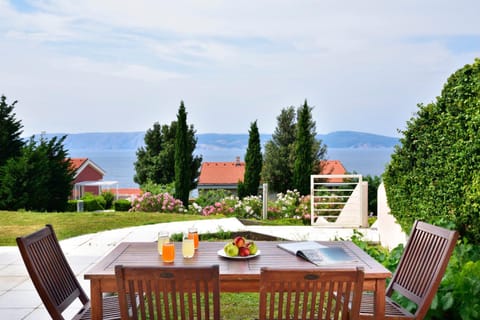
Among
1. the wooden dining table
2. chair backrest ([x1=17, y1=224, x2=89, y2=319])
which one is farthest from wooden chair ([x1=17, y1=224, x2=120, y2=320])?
the wooden dining table

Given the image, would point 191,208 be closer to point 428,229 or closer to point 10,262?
point 10,262

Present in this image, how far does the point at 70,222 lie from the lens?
910cm

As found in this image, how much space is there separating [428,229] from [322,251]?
1.95ft

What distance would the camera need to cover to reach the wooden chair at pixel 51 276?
2.50 meters

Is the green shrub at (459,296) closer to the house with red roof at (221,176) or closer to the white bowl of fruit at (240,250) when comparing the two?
the white bowl of fruit at (240,250)

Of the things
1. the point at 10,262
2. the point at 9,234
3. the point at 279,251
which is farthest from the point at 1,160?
the point at 279,251

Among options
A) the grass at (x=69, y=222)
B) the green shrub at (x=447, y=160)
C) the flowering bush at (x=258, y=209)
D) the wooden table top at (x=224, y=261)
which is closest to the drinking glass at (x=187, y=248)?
the wooden table top at (x=224, y=261)

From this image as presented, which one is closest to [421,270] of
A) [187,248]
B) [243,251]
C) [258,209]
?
[243,251]

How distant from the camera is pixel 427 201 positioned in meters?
4.68

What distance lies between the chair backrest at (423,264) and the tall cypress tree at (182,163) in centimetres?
1397

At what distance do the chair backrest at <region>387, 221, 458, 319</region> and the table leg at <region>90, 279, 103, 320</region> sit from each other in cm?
156

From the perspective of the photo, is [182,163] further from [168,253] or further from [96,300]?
[96,300]

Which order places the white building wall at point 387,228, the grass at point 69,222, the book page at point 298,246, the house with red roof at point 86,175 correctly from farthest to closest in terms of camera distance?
the house with red roof at point 86,175 → the grass at point 69,222 → the white building wall at point 387,228 → the book page at point 298,246

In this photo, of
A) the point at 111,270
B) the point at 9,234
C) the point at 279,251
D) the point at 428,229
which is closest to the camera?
the point at 111,270
